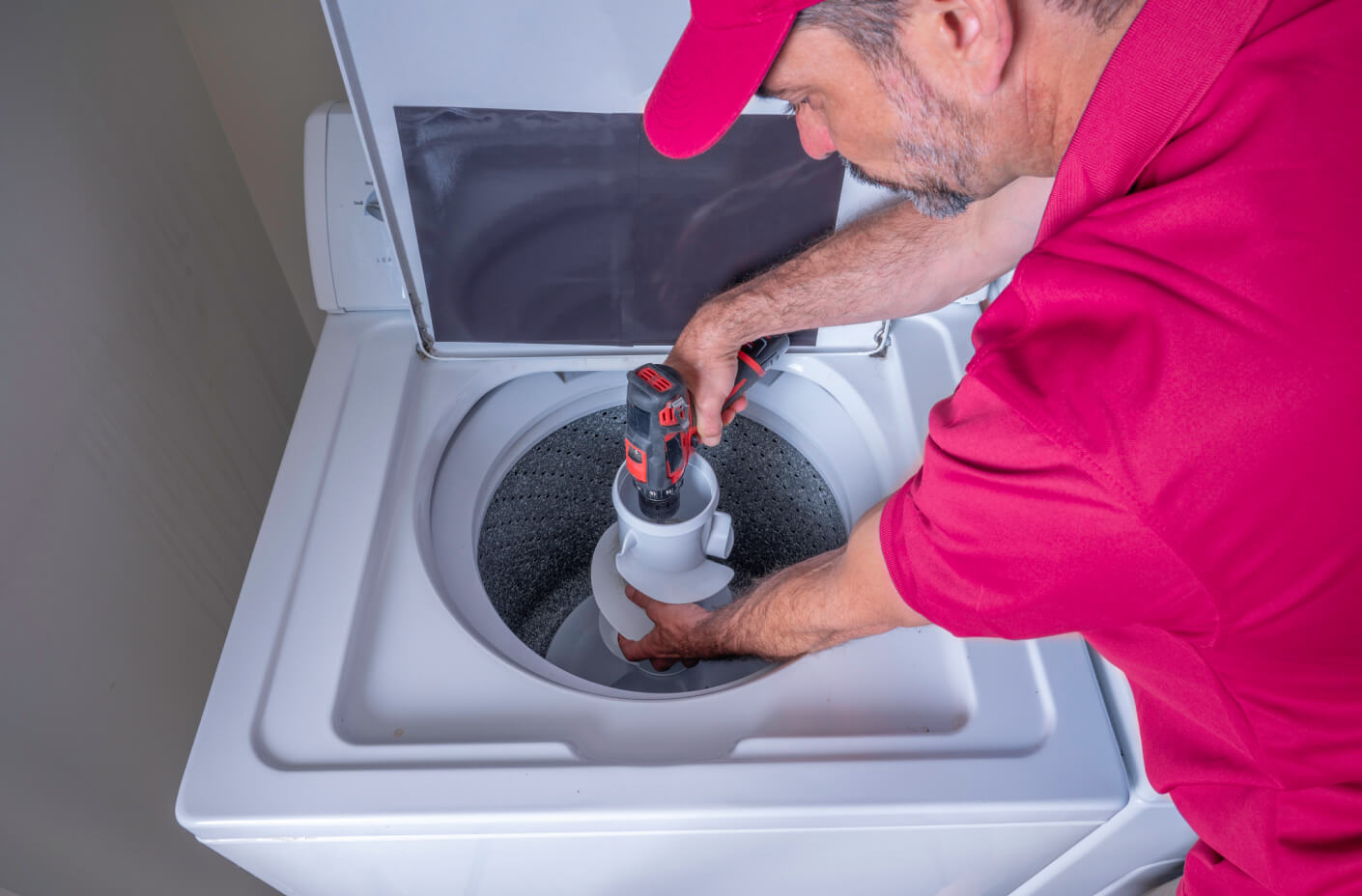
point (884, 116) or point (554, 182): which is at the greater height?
point (884, 116)

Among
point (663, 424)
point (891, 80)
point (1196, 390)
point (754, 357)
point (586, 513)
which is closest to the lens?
point (1196, 390)

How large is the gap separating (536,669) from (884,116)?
23.7 inches

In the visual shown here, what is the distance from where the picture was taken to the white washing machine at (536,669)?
0.71m

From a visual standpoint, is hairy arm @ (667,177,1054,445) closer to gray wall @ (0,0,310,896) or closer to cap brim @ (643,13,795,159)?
cap brim @ (643,13,795,159)

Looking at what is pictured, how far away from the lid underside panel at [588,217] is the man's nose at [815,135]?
110 mm

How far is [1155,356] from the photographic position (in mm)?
462

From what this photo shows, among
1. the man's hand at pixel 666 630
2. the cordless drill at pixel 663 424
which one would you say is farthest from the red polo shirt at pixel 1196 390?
the man's hand at pixel 666 630

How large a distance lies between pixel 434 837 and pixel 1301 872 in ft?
2.14

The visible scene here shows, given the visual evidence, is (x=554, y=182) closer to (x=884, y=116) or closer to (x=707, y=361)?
(x=707, y=361)

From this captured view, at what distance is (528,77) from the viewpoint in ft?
2.48

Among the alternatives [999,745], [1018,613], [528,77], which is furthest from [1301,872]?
[528,77]

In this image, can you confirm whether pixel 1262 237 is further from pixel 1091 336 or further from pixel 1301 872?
pixel 1301 872

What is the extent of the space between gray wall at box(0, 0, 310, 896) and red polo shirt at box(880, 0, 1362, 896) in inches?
31.5

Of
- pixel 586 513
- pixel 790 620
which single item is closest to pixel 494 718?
pixel 790 620
